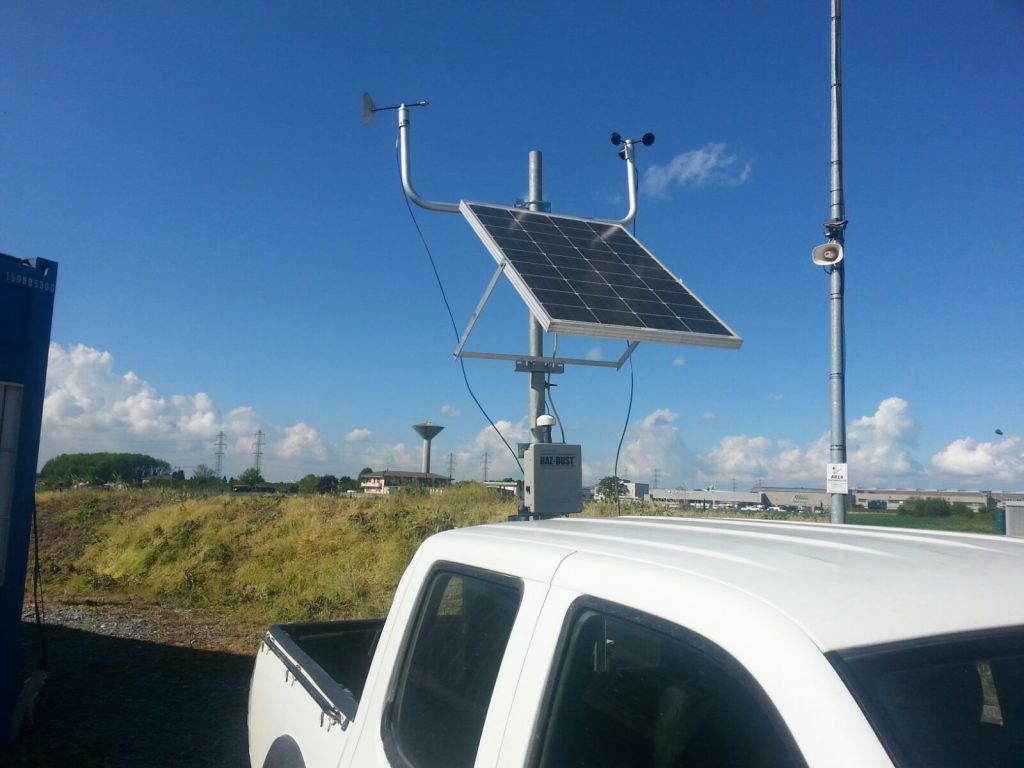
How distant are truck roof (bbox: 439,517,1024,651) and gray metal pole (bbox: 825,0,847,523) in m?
4.95

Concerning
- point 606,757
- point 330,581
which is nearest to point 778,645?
point 606,757

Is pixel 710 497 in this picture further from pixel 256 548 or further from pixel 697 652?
pixel 697 652

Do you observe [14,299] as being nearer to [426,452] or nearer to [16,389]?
[16,389]

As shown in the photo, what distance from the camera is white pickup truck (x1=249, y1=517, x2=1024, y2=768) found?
1.30m

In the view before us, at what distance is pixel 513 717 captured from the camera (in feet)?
5.90

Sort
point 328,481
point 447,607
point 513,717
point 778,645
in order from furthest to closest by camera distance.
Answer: point 328,481 → point 447,607 → point 513,717 → point 778,645

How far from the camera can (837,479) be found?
699 centimetres

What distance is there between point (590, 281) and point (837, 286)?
2.28m

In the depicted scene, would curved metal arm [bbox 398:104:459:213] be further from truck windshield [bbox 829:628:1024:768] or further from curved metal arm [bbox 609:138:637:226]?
truck windshield [bbox 829:628:1024:768]

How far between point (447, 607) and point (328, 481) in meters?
37.5

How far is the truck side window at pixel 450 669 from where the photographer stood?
206 cm

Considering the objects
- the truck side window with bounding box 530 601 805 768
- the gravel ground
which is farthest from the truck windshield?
the gravel ground

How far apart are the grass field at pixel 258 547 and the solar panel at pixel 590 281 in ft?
9.38

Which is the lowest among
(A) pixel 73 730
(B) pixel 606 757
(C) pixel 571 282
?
(A) pixel 73 730
